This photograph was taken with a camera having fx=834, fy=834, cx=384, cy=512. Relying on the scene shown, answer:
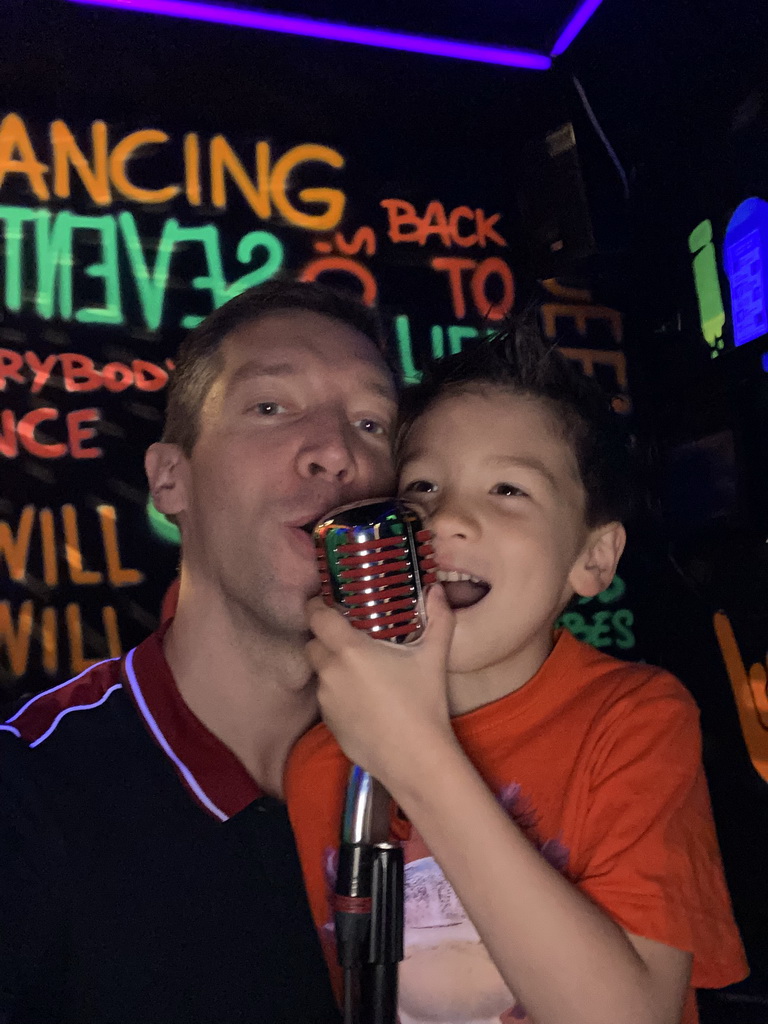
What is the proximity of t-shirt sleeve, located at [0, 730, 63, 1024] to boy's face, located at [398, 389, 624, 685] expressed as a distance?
25.7 inches

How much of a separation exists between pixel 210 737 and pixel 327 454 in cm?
49

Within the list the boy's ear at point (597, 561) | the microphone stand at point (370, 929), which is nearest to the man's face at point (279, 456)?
the boy's ear at point (597, 561)

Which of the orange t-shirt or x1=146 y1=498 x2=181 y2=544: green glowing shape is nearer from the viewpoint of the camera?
the orange t-shirt

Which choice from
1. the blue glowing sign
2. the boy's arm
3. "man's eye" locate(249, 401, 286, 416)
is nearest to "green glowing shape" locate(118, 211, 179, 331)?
"man's eye" locate(249, 401, 286, 416)

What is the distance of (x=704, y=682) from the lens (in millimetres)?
2484

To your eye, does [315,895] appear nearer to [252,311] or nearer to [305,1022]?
[305,1022]

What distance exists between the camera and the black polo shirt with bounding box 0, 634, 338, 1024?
3.76 feet

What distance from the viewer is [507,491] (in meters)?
1.22

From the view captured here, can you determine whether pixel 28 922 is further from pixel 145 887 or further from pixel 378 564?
pixel 378 564

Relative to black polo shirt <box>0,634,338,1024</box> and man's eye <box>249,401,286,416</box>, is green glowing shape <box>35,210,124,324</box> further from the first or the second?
black polo shirt <box>0,634,338,1024</box>

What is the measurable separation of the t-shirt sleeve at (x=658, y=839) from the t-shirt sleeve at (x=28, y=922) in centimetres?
73

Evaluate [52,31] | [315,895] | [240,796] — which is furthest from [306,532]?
[52,31]

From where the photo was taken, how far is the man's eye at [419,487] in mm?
1252

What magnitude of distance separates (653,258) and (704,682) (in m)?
1.34
